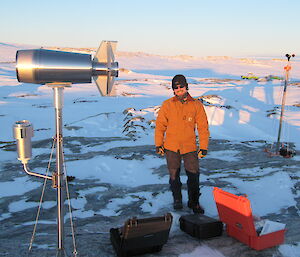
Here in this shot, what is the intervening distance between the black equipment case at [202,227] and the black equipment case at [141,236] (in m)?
0.47

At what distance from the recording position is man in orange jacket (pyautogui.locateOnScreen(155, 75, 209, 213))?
4211 mm

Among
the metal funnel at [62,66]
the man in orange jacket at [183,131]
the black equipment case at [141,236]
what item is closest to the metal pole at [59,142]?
the metal funnel at [62,66]

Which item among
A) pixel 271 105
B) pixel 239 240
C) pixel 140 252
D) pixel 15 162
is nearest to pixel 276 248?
pixel 239 240

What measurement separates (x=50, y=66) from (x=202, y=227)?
232cm

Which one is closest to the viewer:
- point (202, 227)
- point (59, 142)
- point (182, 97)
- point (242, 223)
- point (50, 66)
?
point (50, 66)

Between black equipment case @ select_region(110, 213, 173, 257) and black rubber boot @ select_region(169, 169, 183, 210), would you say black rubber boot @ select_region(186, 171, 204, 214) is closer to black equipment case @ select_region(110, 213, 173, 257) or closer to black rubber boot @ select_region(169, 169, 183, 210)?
black rubber boot @ select_region(169, 169, 183, 210)

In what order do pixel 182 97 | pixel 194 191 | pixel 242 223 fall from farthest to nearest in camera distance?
pixel 194 191
pixel 182 97
pixel 242 223

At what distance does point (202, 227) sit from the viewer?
3.50m

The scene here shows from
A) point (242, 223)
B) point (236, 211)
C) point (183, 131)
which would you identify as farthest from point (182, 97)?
point (242, 223)

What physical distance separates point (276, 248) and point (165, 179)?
2810 mm

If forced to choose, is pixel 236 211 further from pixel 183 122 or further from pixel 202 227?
pixel 183 122

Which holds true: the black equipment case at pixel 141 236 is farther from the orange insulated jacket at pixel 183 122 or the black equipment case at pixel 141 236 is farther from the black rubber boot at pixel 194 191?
the orange insulated jacket at pixel 183 122

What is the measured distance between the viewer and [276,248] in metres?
3.41

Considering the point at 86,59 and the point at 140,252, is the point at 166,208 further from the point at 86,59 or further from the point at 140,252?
the point at 86,59
